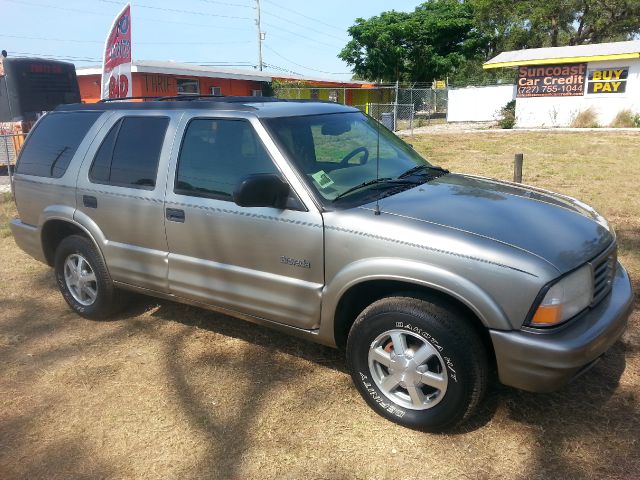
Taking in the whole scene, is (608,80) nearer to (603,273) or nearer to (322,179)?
(603,273)

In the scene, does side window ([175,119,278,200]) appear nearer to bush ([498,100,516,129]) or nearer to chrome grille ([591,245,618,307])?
chrome grille ([591,245,618,307])

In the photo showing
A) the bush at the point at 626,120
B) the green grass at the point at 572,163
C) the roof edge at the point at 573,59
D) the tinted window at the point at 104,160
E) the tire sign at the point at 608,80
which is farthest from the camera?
the tire sign at the point at 608,80

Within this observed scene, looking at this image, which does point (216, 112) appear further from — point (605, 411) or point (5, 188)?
point (5, 188)

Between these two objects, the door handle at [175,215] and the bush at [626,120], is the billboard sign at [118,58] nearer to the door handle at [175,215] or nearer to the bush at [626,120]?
the door handle at [175,215]

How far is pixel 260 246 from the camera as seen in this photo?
3.32 metres

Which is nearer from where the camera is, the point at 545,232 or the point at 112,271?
the point at 545,232

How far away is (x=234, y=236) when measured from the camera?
11.2 feet

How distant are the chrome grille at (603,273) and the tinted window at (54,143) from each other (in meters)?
3.76

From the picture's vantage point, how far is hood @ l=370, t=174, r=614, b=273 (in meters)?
2.72

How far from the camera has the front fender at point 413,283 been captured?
2.59m

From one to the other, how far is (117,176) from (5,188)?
9.45m

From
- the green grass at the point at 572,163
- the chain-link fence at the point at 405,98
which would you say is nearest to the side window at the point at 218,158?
the green grass at the point at 572,163

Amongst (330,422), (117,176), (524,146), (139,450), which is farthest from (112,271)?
(524,146)

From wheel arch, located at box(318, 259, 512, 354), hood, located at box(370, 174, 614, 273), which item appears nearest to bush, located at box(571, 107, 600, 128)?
hood, located at box(370, 174, 614, 273)
